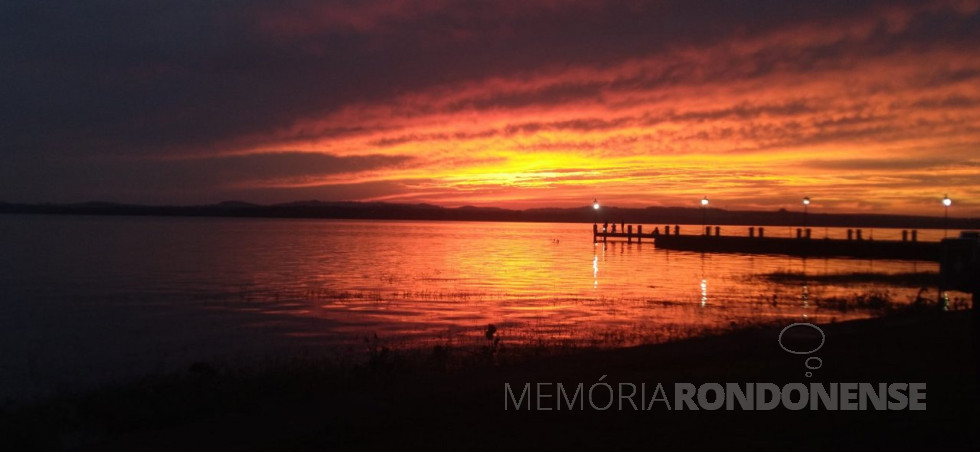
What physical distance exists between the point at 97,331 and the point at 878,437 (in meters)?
20.5

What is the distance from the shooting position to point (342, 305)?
26641 millimetres

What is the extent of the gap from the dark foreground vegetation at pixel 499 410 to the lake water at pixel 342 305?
4.39 meters

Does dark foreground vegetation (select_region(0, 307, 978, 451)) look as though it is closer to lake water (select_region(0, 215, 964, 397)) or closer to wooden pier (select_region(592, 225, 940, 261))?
lake water (select_region(0, 215, 964, 397))

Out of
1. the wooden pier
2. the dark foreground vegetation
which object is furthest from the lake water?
the dark foreground vegetation

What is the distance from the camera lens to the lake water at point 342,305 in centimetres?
1822

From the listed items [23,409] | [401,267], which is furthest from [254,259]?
[23,409]

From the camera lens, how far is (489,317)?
23.4m

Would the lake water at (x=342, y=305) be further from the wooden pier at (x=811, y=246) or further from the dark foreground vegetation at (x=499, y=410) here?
the dark foreground vegetation at (x=499, y=410)

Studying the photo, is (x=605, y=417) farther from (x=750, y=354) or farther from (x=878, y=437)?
(x=750, y=354)

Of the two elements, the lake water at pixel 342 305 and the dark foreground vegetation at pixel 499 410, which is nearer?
the dark foreground vegetation at pixel 499 410

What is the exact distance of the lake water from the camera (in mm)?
18219

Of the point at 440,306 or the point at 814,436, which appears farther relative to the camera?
the point at 440,306

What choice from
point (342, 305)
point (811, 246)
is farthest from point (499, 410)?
point (811, 246)

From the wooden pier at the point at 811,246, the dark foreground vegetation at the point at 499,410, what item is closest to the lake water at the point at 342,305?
the wooden pier at the point at 811,246
